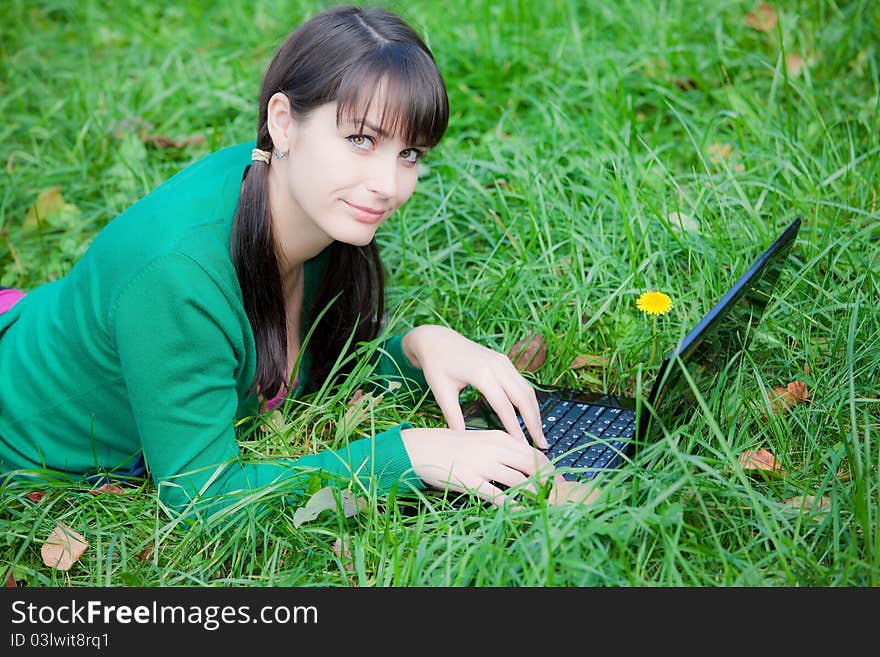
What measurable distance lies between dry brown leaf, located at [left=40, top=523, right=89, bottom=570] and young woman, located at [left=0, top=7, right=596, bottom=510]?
161 mm

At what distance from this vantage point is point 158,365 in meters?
1.93

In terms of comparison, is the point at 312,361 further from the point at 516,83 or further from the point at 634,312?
the point at 516,83

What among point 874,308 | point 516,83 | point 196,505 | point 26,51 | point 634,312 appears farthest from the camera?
point 26,51

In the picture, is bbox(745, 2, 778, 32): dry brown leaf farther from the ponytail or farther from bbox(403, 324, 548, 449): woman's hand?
the ponytail

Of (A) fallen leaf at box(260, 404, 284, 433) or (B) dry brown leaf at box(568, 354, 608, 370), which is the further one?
(B) dry brown leaf at box(568, 354, 608, 370)

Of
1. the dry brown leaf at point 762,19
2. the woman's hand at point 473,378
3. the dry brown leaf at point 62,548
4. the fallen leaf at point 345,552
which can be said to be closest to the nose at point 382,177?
the woman's hand at point 473,378

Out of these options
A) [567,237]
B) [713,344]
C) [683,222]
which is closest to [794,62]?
[683,222]

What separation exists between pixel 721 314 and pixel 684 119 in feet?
5.71

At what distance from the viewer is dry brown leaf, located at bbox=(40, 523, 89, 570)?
2.10 meters

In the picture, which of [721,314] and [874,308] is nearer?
[721,314]

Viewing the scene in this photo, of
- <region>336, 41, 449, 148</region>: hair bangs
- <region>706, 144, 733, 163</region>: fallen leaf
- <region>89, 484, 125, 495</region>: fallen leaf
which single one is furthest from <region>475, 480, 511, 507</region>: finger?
<region>706, 144, 733, 163</region>: fallen leaf

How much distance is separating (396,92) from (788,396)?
1183 millimetres

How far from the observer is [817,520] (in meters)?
1.92

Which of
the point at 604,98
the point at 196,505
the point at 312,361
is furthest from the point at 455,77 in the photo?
the point at 196,505
